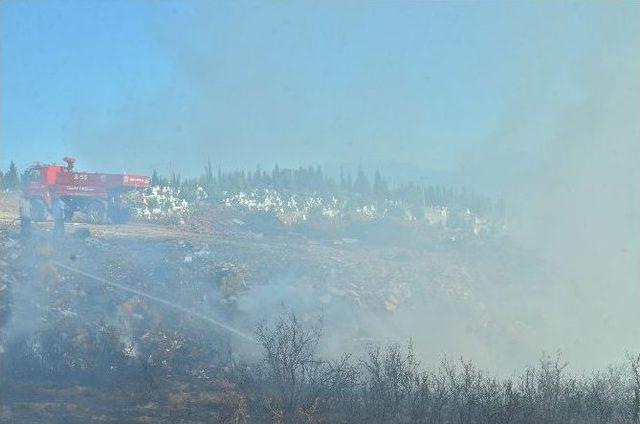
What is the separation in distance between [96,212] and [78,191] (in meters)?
1.17

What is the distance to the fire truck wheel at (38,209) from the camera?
24.1 m

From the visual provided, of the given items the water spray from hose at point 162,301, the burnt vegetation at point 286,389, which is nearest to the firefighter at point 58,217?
the water spray from hose at point 162,301

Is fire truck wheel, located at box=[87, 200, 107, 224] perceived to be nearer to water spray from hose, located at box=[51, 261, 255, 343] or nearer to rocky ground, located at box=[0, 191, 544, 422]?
rocky ground, located at box=[0, 191, 544, 422]

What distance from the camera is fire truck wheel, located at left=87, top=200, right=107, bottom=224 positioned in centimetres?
2538

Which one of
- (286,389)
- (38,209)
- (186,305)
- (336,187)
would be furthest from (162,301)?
(336,187)

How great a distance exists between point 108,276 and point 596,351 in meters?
20.8

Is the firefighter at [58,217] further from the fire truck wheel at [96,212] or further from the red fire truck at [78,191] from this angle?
the fire truck wheel at [96,212]

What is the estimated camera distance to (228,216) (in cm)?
2927

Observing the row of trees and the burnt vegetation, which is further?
the row of trees

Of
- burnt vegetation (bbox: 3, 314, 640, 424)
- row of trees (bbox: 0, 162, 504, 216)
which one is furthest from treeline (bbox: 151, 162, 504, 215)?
burnt vegetation (bbox: 3, 314, 640, 424)

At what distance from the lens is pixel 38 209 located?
2444 cm

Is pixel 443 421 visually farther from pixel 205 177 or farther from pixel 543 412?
pixel 205 177

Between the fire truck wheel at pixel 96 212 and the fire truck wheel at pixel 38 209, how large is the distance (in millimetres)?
1790

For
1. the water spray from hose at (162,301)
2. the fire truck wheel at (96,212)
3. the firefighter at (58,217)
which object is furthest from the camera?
the fire truck wheel at (96,212)
